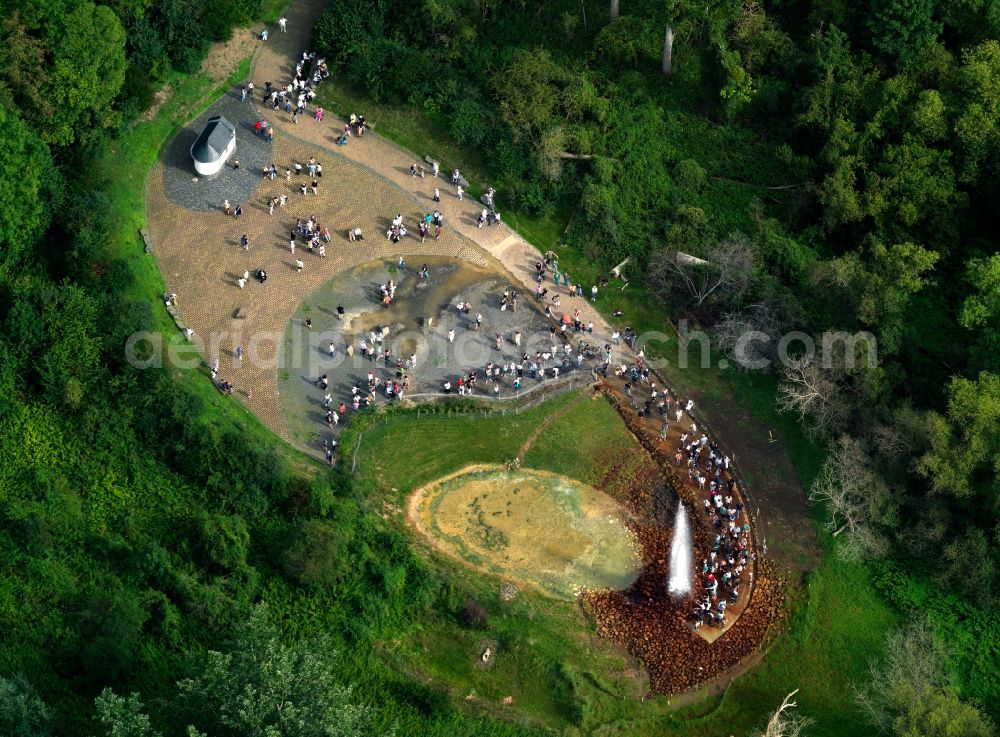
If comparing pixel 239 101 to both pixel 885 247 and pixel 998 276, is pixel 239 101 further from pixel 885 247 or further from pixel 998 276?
pixel 998 276

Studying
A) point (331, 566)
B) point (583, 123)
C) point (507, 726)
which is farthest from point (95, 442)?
point (583, 123)

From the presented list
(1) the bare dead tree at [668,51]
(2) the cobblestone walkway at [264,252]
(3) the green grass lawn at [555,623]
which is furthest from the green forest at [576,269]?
(2) the cobblestone walkway at [264,252]

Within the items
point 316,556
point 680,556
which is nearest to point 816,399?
point 680,556

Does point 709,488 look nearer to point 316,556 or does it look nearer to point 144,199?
point 316,556

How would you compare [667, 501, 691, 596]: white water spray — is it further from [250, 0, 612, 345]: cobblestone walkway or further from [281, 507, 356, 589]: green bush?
[281, 507, 356, 589]: green bush

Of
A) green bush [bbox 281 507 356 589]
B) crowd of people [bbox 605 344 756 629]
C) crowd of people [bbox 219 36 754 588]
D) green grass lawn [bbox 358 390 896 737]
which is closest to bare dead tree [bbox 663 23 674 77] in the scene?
crowd of people [bbox 219 36 754 588]

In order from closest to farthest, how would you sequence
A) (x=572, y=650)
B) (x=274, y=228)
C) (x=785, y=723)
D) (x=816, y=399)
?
(x=785, y=723) → (x=572, y=650) → (x=816, y=399) → (x=274, y=228)

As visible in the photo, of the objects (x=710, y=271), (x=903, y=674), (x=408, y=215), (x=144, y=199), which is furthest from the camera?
(x=408, y=215)
